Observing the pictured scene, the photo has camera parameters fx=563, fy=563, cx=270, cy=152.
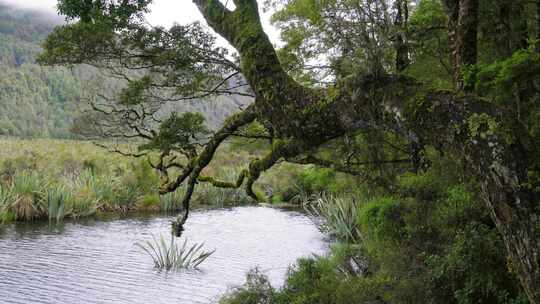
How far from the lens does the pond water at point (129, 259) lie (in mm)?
10266

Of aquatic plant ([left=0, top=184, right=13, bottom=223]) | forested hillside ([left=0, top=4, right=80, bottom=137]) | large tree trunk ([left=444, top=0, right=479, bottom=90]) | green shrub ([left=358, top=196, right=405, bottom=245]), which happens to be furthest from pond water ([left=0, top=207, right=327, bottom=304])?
forested hillside ([left=0, top=4, right=80, bottom=137])

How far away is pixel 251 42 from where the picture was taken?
193 inches

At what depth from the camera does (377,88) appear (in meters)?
4.06

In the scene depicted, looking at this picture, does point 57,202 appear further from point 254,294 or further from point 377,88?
point 377,88

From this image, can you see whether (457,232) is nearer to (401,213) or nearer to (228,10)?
(401,213)

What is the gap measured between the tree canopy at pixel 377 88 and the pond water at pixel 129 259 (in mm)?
3152

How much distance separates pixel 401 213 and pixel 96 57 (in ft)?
17.2

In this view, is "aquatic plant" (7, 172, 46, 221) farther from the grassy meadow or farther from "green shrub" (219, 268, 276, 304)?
"green shrub" (219, 268, 276, 304)

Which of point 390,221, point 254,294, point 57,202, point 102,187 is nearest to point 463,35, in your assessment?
point 390,221

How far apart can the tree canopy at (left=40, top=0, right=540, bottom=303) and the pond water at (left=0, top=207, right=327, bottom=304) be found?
315 cm

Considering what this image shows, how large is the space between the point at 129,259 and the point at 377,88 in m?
10.5

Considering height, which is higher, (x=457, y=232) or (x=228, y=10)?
(x=228, y=10)

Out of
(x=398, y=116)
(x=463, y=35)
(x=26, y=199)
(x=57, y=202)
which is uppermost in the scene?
(x=463, y=35)

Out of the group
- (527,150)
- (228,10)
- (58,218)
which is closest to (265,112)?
(228,10)
